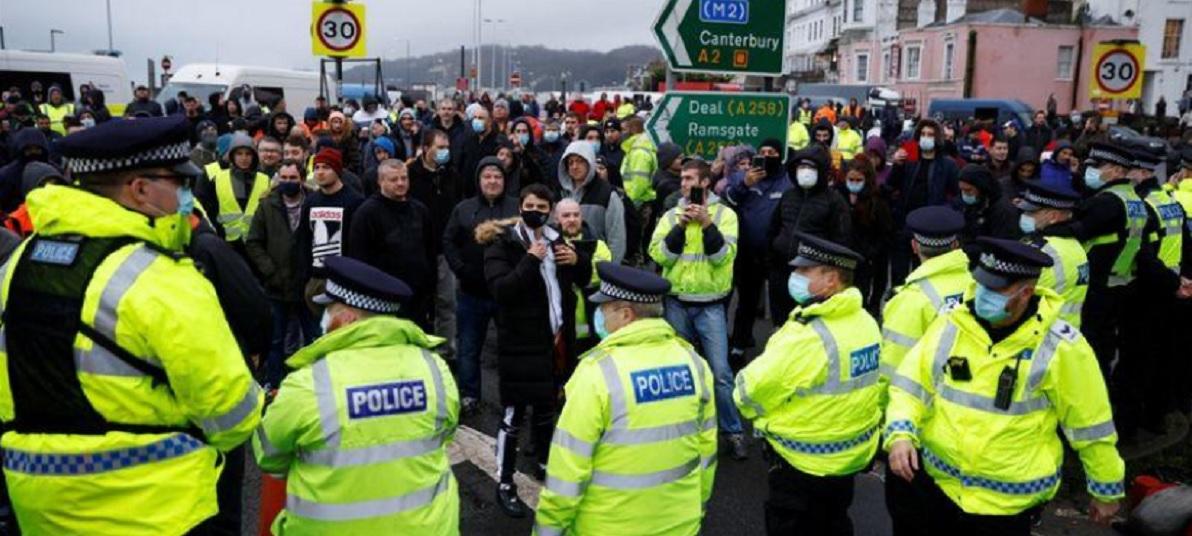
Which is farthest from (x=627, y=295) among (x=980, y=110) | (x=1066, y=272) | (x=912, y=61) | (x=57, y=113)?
(x=912, y=61)

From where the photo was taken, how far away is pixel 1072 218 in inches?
234

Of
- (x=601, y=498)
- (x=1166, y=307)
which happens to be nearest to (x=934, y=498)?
(x=601, y=498)

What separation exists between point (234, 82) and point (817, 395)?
→ 20735 millimetres

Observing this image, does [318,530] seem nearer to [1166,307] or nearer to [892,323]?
[892,323]

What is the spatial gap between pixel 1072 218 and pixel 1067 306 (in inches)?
26.7

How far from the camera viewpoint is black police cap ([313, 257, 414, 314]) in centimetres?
318

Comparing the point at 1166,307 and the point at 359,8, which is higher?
the point at 359,8

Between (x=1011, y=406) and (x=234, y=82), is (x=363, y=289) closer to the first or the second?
(x=1011, y=406)

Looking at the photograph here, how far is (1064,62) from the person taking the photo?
155 ft

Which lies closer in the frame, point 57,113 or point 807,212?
point 807,212

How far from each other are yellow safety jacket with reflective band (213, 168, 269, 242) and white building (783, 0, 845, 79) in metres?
66.8

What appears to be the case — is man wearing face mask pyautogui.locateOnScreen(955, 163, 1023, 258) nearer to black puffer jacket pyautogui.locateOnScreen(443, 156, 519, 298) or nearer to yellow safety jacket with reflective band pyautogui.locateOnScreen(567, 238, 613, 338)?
yellow safety jacket with reflective band pyautogui.locateOnScreen(567, 238, 613, 338)

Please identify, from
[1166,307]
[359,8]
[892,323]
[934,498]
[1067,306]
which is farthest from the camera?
[359,8]

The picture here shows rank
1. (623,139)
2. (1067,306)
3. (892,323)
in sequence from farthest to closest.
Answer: (623,139)
(1067,306)
(892,323)
